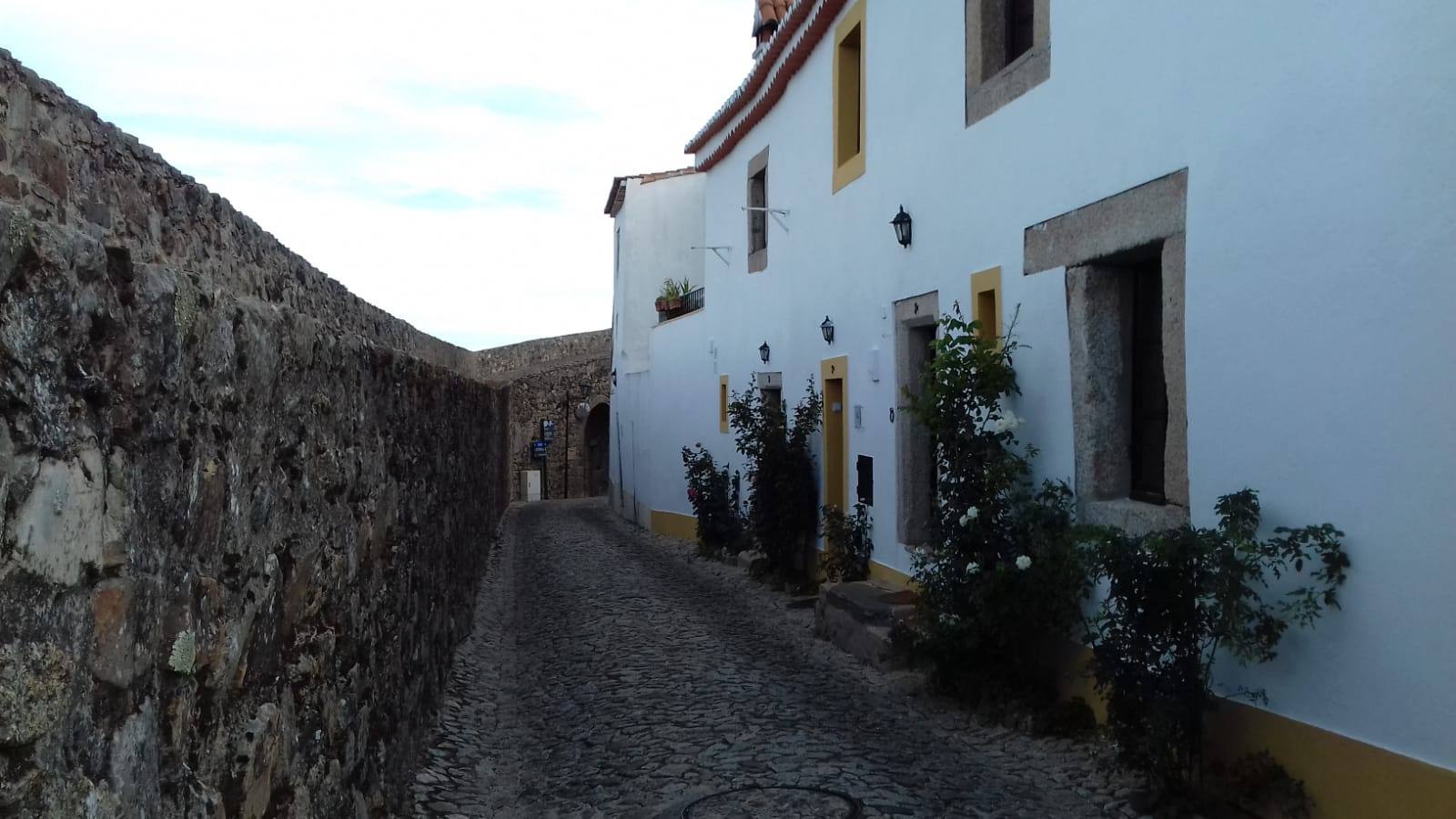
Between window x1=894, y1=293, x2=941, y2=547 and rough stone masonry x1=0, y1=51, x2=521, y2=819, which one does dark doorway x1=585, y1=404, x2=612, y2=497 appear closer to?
window x1=894, y1=293, x2=941, y2=547

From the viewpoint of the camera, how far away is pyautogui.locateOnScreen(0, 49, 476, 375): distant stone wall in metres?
2.06

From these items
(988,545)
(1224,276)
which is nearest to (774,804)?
(988,545)

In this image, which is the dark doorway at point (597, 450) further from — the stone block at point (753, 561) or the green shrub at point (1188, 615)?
the green shrub at point (1188, 615)

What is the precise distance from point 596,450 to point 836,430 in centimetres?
2028

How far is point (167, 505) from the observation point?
6.86ft

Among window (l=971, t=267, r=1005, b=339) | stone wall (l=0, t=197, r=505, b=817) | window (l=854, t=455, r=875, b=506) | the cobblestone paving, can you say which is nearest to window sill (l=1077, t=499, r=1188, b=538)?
the cobblestone paving

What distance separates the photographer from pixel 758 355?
43.0 ft

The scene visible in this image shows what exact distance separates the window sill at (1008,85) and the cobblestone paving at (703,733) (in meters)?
3.39

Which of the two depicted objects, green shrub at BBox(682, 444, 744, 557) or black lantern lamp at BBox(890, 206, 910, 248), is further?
green shrub at BBox(682, 444, 744, 557)

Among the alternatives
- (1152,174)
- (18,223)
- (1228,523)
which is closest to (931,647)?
(1228,523)

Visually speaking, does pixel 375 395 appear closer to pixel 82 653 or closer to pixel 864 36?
pixel 82 653

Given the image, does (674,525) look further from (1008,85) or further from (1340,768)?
(1340,768)

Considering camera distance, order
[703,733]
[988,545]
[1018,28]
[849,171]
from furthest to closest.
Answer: [849,171]
[1018,28]
[988,545]
[703,733]

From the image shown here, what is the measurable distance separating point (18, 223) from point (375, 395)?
125 inches
